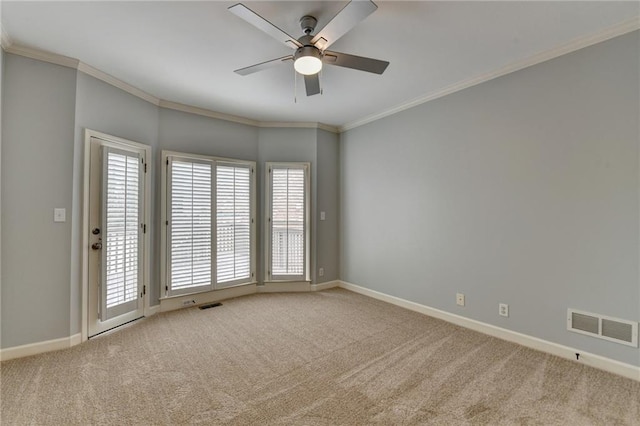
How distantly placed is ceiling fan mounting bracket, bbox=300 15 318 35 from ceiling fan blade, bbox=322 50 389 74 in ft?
0.69

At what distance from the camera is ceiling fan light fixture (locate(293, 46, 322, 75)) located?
209cm

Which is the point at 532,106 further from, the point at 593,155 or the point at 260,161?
the point at 260,161

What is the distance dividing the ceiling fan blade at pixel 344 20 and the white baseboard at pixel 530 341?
3.02 meters

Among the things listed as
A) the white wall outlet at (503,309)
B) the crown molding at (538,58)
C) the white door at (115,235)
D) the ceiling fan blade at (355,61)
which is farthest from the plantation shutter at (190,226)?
the white wall outlet at (503,309)

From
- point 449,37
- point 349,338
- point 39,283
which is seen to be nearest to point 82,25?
point 39,283

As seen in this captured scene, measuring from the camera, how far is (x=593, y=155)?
2.38m

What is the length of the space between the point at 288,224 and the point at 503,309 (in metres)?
2.96

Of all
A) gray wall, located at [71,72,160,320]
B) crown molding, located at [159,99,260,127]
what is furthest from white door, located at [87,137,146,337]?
crown molding, located at [159,99,260,127]

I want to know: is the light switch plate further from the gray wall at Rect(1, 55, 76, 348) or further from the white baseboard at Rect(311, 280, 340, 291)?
the white baseboard at Rect(311, 280, 340, 291)

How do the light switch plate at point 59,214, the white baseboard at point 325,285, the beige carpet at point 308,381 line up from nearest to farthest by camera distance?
the beige carpet at point 308,381, the light switch plate at point 59,214, the white baseboard at point 325,285

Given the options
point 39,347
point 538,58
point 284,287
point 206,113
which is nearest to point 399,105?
point 538,58

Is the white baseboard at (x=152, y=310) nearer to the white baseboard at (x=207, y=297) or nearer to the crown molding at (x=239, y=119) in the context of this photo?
the white baseboard at (x=207, y=297)

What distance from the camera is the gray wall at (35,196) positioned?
98.0 inches

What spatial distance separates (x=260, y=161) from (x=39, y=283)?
9.51ft
